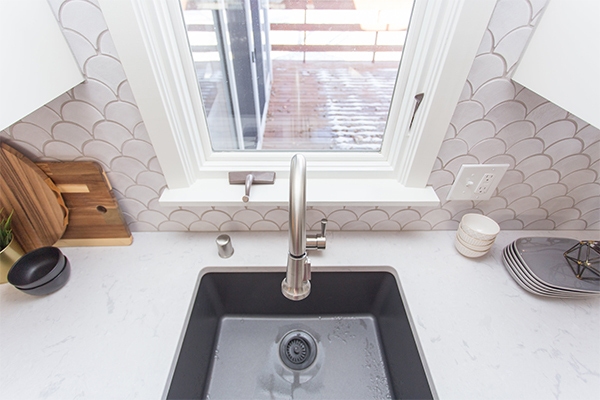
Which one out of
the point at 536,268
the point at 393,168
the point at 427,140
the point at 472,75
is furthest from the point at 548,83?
the point at 536,268

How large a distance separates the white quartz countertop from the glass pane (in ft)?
1.07

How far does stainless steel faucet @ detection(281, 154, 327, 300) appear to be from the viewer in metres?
0.50

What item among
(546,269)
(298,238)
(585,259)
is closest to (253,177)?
(298,238)

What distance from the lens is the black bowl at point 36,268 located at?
2.36 ft

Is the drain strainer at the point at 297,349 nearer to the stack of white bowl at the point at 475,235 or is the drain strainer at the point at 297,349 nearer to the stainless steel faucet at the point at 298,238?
the stainless steel faucet at the point at 298,238

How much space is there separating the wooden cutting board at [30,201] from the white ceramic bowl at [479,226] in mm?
1126

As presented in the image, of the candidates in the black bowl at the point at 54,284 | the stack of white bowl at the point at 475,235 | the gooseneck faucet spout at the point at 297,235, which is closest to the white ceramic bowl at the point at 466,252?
the stack of white bowl at the point at 475,235

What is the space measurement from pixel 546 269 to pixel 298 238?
71cm

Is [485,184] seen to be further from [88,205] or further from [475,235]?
[88,205]

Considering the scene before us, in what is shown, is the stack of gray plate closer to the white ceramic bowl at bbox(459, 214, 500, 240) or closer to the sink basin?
the white ceramic bowl at bbox(459, 214, 500, 240)

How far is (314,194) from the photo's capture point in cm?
81

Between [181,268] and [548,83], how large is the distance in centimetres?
95

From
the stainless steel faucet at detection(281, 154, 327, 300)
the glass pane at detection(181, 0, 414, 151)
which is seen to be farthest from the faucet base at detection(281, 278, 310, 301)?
the glass pane at detection(181, 0, 414, 151)

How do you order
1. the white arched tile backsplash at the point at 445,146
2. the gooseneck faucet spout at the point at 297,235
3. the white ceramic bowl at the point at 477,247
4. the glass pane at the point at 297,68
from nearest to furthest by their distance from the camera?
the gooseneck faucet spout at the point at 297,235 < the white arched tile backsplash at the point at 445,146 < the glass pane at the point at 297,68 < the white ceramic bowl at the point at 477,247
